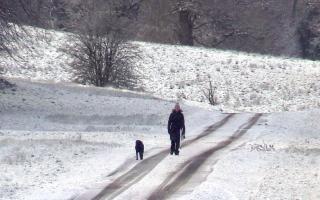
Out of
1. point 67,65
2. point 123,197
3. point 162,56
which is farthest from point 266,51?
point 123,197

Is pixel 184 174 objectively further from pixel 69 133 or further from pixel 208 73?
pixel 208 73

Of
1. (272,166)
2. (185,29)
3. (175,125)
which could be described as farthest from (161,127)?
(185,29)

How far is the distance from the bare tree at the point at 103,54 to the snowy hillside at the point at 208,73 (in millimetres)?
2126

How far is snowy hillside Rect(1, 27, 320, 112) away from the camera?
43.1 m

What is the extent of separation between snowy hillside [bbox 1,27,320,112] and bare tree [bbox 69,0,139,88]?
83.7 inches

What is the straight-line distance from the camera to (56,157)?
2261 cm

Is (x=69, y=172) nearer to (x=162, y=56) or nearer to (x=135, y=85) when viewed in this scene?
(x=135, y=85)

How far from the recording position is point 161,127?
30562 millimetres

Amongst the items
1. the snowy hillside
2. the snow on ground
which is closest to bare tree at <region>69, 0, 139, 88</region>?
the snowy hillside

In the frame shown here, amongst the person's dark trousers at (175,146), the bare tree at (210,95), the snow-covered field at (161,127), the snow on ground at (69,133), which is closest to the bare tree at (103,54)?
the snow-covered field at (161,127)

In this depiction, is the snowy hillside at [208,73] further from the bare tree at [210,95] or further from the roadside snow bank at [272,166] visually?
the roadside snow bank at [272,166]

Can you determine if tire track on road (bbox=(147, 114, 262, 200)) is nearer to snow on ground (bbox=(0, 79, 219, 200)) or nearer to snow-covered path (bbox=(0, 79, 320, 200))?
snow-covered path (bbox=(0, 79, 320, 200))

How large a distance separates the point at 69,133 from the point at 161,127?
4.36 meters

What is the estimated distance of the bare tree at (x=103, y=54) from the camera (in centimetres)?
4269
